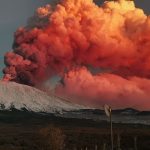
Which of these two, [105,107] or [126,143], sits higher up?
[126,143]

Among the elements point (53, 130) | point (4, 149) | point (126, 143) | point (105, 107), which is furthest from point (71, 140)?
point (105, 107)

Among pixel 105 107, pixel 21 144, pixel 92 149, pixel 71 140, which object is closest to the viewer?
pixel 105 107

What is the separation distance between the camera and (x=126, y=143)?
125062 mm

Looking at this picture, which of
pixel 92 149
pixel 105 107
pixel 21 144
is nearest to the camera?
pixel 105 107

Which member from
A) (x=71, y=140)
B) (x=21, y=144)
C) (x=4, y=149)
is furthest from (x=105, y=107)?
(x=71, y=140)

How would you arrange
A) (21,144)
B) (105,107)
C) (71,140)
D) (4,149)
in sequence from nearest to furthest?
(105,107), (4,149), (21,144), (71,140)

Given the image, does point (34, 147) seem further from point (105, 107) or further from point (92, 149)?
point (105, 107)

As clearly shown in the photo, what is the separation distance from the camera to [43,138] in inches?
4328

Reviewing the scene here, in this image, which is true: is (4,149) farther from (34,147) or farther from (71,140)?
(71,140)

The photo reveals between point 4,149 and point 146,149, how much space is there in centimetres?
3440

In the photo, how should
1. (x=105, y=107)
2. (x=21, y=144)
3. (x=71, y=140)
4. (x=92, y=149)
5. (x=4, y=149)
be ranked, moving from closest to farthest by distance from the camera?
(x=105, y=107) < (x=4, y=149) < (x=92, y=149) < (x=21, y=144) < (x=71, y=140)

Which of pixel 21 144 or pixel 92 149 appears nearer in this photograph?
pixel 92 149

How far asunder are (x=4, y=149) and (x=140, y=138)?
53.8 metres

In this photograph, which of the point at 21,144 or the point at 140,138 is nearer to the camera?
the point at 21,144
